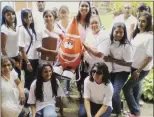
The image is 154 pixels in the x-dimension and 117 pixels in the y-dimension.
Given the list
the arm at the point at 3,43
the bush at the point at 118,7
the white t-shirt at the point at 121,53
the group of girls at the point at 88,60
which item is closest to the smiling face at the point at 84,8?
the group of girls at the point at 88,60

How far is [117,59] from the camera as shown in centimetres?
158

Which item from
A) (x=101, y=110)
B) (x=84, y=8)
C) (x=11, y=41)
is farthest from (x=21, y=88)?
(x=84, y=8)

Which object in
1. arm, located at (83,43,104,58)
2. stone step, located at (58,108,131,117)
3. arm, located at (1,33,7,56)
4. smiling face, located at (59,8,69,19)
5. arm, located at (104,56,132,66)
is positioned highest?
smiling face, located at (59,8,69,19)

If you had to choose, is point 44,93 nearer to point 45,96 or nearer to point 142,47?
point 45,96

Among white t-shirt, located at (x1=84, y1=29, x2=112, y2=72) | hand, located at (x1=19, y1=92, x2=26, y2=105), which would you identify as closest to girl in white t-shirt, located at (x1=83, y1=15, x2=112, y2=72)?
white t-shirt, located at (x1=84, y1=29, x2=112, y2=72)

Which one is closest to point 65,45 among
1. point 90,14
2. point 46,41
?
point 46,41

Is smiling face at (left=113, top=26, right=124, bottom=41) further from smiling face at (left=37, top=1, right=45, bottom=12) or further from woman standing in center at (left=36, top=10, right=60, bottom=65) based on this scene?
smiling face at (left=37, top=1, right=45, bottom=12)

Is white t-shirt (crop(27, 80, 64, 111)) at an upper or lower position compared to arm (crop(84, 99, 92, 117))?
upper

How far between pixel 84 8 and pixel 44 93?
0.54 m

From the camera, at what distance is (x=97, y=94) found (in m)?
1.58

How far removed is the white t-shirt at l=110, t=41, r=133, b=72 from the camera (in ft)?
5.10

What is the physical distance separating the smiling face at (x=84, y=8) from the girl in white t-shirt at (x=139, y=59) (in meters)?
0.30

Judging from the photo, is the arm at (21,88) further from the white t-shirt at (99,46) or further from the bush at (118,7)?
the bush at (118,7)

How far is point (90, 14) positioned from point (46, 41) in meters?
0.30
